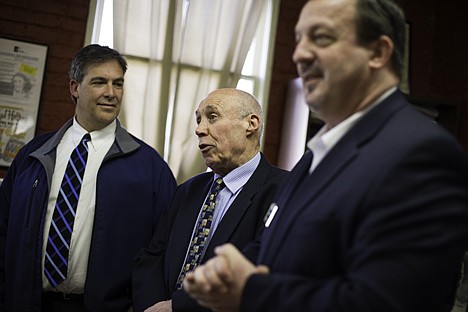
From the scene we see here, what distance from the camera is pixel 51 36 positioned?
3666mm

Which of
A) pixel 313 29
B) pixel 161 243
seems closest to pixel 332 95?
pixel 313 29

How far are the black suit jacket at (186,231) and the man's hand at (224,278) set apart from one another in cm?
84

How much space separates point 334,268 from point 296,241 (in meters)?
0.08

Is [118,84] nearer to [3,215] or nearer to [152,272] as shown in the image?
[3,215]

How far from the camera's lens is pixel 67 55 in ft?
12.1

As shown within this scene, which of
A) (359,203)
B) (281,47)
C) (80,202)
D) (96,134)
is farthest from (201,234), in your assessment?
(281,47)

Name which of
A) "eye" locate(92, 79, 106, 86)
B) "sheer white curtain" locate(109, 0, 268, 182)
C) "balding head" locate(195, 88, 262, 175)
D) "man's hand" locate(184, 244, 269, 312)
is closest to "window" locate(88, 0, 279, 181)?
"sheer white curtain" locate(109, 0, 268, 182)

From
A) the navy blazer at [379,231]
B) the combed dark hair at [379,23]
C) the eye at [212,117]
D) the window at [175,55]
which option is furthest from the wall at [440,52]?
the navy blazer at [379,231]

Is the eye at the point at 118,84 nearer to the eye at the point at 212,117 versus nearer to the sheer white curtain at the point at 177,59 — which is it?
the eye at the point at 212,117

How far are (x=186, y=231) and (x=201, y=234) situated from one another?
7 cm

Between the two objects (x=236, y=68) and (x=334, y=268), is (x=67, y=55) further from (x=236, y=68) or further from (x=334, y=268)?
(x=334, y=268)

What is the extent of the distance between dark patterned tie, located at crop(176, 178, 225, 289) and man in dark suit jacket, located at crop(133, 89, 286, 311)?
0.02 m

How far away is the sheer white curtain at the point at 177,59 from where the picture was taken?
12.3 feet

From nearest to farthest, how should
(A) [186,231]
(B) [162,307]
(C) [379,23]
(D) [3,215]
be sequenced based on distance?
(C) [379,23]
(B) [162,307]
(A) [186,231]
(D) [3,215]
